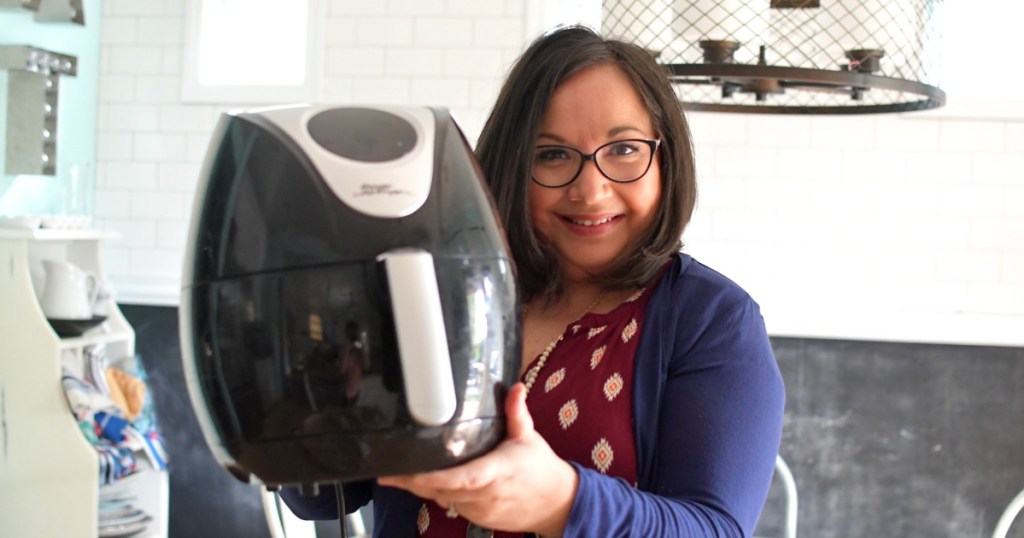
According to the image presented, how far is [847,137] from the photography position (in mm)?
3139

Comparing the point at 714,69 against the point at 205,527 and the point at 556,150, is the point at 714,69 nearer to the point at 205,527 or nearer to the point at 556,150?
the point at 556,150

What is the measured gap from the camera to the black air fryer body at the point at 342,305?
0.67 metres

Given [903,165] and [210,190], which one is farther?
[903,165]

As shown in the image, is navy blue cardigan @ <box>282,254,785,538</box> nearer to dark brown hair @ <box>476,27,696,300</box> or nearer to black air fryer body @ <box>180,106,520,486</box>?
dark brown hair @ <box>476,27,696,300</box>

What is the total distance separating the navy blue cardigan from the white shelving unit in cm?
195

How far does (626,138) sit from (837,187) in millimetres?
2299

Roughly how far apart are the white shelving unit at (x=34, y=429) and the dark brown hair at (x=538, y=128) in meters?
2.02

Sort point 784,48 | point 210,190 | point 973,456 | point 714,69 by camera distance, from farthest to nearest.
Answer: point 973,456, point 784,48, point 714,69, point 210,190

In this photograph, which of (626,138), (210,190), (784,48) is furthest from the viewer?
(784,48)

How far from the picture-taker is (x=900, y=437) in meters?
3.13

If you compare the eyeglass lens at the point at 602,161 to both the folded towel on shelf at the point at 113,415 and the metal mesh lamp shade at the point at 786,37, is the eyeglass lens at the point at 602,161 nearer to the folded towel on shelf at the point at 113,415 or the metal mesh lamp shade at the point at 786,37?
the metal mesh lamp shade at the point at 786,37

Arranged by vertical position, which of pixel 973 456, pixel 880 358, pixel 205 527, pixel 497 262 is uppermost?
pixel 497 262

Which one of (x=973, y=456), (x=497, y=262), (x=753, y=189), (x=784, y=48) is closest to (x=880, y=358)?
(x=973, y=456)

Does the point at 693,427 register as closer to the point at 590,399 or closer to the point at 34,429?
the point at 590,399
